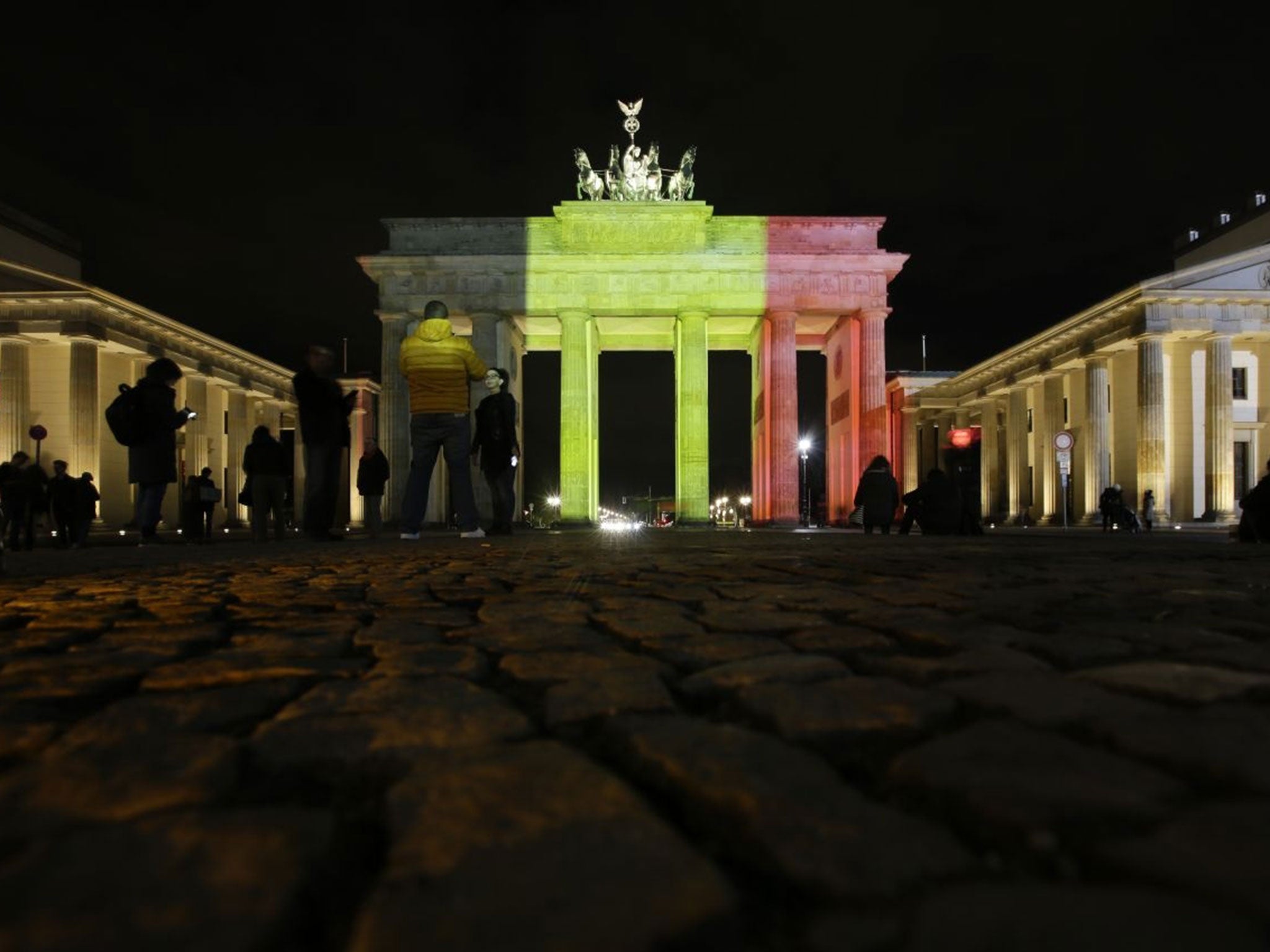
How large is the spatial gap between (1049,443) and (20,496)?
4623 centimetres

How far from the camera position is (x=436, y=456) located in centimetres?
1115

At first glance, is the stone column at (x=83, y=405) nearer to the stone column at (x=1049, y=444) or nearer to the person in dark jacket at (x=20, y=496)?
the person in dark jacket at (x=20, y=496)

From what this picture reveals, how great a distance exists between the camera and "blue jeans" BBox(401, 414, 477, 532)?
11125mm

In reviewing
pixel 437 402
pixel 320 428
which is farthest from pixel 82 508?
pixel 437 402

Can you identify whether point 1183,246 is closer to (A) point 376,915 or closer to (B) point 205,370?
(B) point 205,370

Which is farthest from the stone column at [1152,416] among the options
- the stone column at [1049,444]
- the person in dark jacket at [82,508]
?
the person in dark jacket at [82,508]

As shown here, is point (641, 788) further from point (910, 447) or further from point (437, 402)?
point (910, 447)

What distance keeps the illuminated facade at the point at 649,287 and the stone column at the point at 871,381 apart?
Answer: 0.17 feet

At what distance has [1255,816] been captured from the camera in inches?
47.0

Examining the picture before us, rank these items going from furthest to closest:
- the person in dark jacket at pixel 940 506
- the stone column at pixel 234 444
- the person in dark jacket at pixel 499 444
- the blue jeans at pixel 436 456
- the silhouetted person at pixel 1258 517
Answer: the stone column at pixel 234 444 < the person in dark jacket at pixel 940 506 < the person in dark jacket at pixel 499 444 < the silhouetted person at pixel 1258 517 < the blue jeans at pixel 436 456

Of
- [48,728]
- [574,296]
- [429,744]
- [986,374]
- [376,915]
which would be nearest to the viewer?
[376,915]

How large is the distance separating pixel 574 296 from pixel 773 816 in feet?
108

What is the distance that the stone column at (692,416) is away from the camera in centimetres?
3344

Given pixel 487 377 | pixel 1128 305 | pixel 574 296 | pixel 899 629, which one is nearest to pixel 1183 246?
pixel 1128 305
